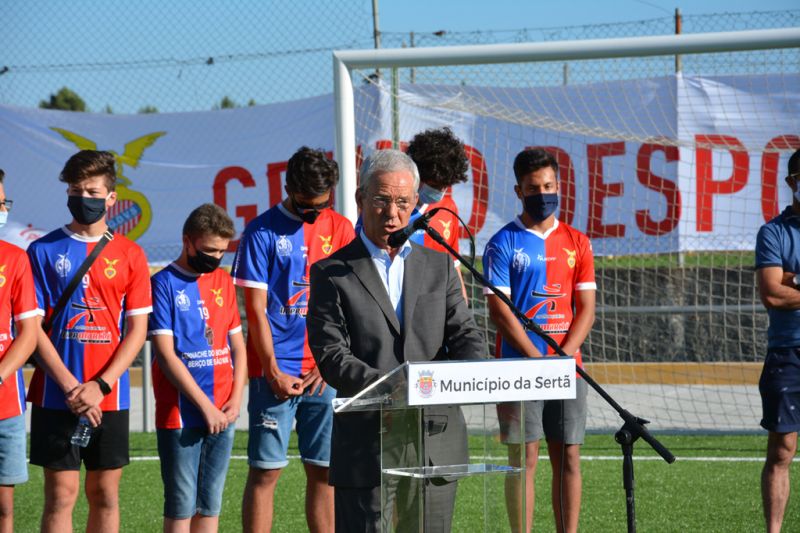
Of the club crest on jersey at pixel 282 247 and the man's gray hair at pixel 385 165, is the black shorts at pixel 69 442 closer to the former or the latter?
the club crest on jersey at pixel 282 247

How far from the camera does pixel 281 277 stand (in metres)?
5.12

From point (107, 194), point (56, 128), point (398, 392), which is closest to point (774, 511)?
point (398, 392)

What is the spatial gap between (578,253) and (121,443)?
2533 millimetres

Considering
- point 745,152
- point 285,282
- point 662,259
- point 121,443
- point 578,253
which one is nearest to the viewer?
point 121,443

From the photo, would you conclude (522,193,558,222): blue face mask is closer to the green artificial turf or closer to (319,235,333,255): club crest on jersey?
(319,235,333,255): club crest on jersey

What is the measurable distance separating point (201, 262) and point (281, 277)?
0.41 metres

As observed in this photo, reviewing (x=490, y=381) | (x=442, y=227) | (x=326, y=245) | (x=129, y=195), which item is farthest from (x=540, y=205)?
(x=129, y=195)

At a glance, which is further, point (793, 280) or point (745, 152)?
point (745, 152)

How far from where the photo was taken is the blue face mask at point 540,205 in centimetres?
545

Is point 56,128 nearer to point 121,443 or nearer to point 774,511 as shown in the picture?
point 121,443

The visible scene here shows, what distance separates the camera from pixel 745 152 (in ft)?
33.5

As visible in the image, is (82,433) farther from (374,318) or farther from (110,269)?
(374,318)

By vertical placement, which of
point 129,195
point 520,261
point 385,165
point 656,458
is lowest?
point 656,458

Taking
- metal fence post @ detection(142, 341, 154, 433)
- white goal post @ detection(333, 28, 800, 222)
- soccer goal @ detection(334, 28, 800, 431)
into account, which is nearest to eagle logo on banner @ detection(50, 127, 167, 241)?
metal fence post @ detection(142, 341, 154, 433)
